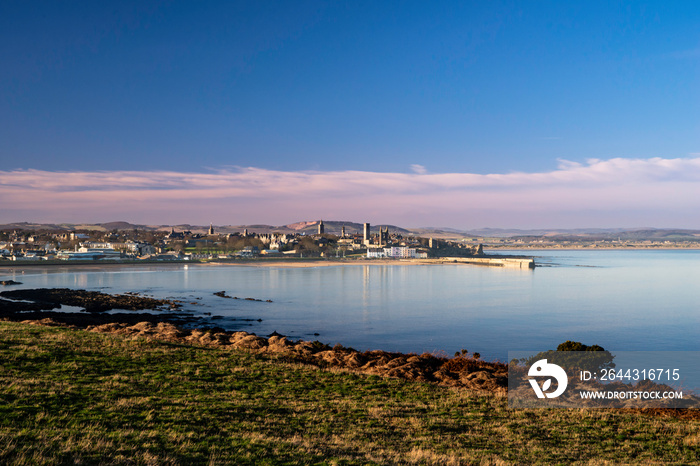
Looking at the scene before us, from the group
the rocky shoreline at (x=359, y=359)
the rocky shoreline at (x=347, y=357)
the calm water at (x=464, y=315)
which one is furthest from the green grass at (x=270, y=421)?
the calm water at (x=464, y=315)

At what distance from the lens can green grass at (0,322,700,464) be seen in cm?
829

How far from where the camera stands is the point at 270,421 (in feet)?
35.2

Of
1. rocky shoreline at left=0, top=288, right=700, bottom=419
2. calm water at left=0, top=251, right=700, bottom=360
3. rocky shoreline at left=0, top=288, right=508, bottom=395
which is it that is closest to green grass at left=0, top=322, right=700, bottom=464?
rocky shoreline at left=0, top=288, right=700, bottom=419

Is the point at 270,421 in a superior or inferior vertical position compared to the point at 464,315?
superior

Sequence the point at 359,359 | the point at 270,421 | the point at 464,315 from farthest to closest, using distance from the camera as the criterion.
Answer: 1. the point at 464,315
2. the point at 359,359
3. the point at 270,421

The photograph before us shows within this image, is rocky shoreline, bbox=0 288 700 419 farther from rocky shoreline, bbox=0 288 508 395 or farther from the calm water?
the calm water

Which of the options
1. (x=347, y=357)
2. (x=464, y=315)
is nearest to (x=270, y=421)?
(x=347, y=357)

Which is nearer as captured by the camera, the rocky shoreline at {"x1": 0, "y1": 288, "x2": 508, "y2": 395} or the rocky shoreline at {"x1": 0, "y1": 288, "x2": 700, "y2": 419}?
the rocky shoreline at {"x1": 0, "y1": 288, "x2": 700, "y2": 419}

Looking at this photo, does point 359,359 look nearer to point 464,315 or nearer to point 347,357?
point 347,357

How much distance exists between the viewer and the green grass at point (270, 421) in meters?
8.29

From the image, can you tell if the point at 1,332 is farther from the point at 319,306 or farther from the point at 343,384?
Result: the point at 319,306

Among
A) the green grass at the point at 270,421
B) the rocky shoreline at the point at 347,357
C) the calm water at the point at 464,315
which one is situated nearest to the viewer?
the green grass at the point at 270,421

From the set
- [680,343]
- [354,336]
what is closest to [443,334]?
[354,336]

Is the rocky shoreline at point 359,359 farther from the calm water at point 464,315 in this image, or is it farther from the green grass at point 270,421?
the calm water at point 464,315
